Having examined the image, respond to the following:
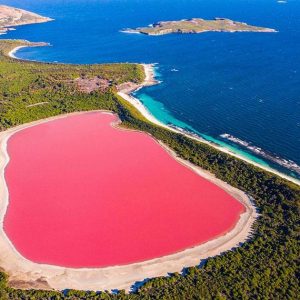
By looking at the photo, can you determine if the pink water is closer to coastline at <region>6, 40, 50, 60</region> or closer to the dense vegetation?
the dense vegetation

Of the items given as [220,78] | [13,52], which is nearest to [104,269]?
[220,78]

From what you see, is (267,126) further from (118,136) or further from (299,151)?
(118,136)

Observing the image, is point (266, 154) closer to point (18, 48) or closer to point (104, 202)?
point (104, 202)

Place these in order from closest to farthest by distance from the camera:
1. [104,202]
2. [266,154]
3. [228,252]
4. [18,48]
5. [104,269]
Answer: [104,269]
[228,252]
[104,202]
[266,154]
[18,48]

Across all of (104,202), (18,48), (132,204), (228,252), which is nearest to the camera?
(228,252)

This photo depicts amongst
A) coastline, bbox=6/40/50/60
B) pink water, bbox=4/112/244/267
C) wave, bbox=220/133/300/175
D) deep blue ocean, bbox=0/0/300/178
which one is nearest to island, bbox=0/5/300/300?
pink water, bbox=4/112/244/267
